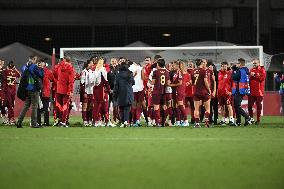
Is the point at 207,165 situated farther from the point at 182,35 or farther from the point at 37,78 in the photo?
the point at 182,35

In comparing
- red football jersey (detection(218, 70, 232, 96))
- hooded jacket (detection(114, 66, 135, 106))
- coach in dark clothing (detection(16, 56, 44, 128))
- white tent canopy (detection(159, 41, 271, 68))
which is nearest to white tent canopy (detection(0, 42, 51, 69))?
white tent canopy (detection(159, 41, 271, 68))

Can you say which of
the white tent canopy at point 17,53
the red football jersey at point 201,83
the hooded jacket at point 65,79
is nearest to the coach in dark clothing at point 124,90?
the hooded jacket at point 65,79

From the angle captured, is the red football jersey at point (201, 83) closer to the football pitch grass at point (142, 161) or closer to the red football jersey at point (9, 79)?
the football pitch grass at point (142, 161)

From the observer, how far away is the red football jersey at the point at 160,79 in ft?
77.2

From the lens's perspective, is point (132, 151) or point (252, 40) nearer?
point (132, 151)

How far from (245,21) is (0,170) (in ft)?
140

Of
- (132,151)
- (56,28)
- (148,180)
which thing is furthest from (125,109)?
(56,28)

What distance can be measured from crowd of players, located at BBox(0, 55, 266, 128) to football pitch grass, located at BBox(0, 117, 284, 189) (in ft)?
13.9

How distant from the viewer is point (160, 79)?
2358cm

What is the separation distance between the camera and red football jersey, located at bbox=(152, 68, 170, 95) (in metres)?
23.5

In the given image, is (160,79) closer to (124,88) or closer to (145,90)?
(124,88)

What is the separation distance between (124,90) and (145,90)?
260cm

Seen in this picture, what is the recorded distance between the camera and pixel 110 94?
2531 centimetres

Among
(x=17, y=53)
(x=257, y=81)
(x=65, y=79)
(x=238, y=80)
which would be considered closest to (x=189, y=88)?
(x=257, y=81)
